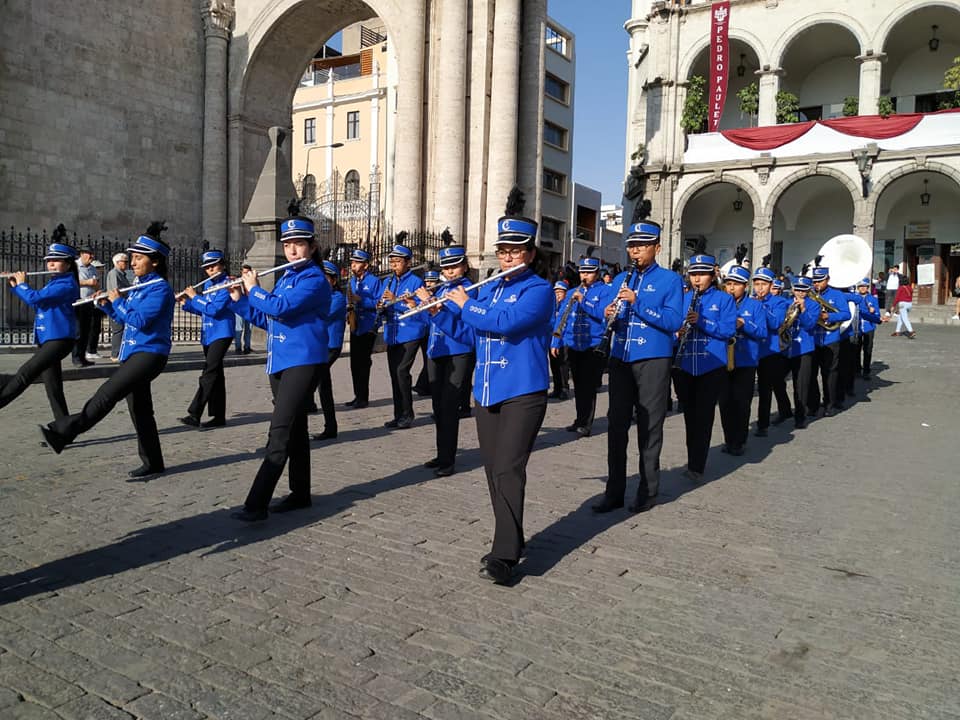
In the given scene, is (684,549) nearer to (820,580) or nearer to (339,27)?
(820,580)

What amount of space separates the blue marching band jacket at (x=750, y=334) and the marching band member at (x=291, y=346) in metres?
5.02

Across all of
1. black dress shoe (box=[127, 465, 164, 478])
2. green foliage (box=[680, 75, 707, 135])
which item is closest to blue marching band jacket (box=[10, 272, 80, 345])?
black dress shoe (box=[127, 465, 164, 478])

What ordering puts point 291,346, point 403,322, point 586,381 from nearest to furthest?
point 291,346, point 403,322, point 586,381

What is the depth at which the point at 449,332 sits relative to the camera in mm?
5684

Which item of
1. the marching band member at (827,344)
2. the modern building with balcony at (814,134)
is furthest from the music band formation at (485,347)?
the modern building with balcony at (814,134)

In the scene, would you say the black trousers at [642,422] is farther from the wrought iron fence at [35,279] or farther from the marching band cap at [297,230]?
the wrought iron fence at [35,279]

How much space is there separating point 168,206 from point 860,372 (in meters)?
22.1

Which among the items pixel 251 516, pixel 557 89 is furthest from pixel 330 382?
pixel 557 89

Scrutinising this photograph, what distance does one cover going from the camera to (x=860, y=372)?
1611 cm

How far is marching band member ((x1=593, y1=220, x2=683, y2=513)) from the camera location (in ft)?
19.4

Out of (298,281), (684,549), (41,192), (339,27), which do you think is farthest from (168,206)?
(684,549)

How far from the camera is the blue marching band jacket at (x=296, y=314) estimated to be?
17.4 ft

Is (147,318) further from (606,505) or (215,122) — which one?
(215,122)

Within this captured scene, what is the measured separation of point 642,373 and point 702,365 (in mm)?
1467
